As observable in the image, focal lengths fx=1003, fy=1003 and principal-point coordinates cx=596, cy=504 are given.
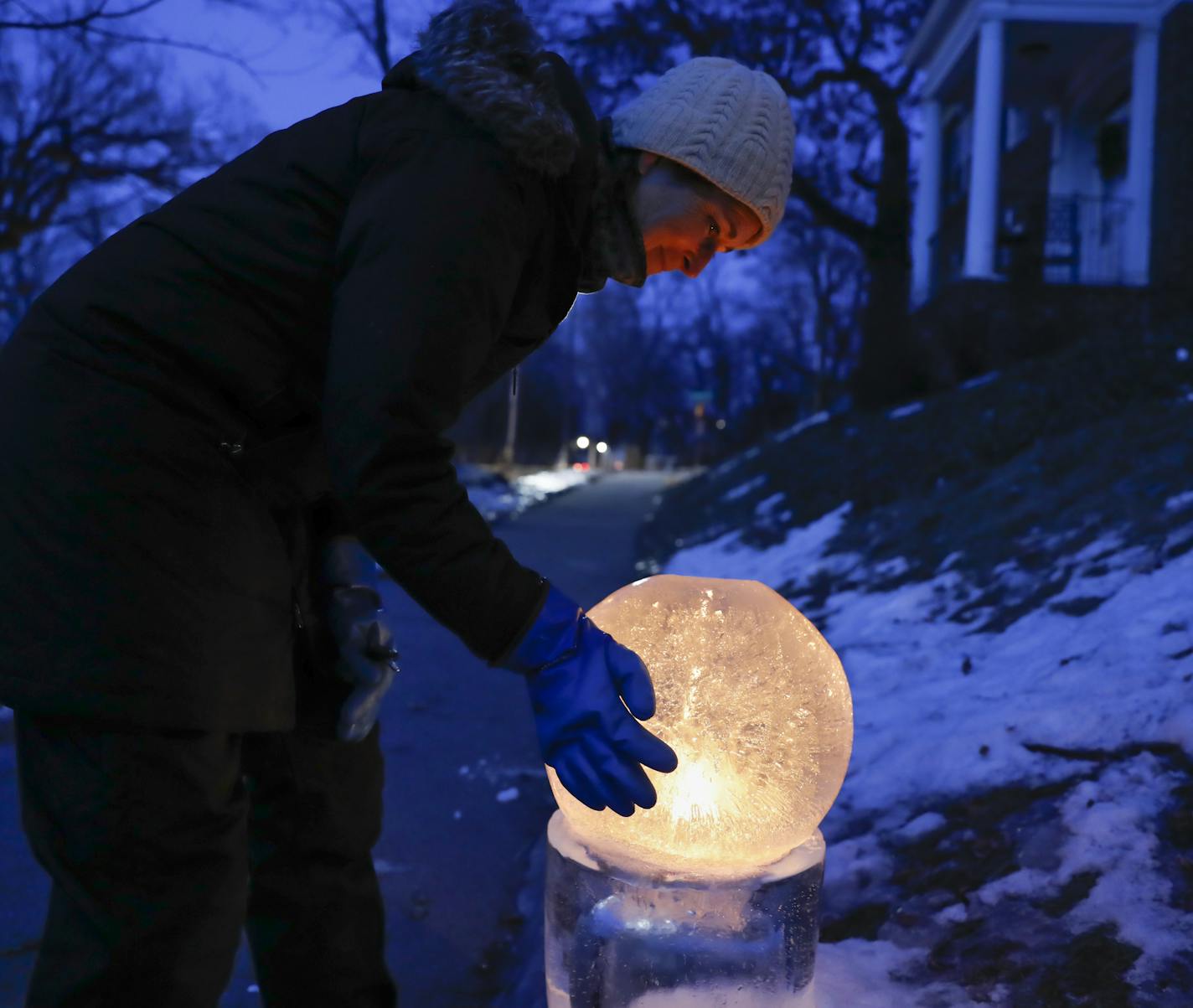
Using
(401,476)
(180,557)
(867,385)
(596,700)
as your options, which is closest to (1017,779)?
(596,700)

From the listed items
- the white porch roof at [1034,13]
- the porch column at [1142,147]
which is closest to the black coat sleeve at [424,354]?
the porch column at [1142,147]

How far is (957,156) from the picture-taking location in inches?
782

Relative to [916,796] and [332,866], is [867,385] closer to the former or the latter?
[916,796]

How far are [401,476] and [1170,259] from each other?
13.9m

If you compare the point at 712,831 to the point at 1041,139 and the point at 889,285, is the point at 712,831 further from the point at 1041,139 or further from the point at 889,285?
the point at 1041,139

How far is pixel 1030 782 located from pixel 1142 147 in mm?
13529

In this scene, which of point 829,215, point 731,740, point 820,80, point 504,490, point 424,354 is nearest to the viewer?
point 424,354

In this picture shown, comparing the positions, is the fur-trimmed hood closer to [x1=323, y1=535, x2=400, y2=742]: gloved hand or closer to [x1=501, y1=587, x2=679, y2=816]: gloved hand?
[x1=501, y1=587, x2=679, y2=816]: gloved hand

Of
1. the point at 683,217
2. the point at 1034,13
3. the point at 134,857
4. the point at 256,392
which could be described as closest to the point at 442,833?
the point at 134,857

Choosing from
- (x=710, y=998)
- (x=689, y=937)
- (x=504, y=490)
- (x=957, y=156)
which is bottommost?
(x=504, y=490)

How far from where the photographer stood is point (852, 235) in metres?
15.8

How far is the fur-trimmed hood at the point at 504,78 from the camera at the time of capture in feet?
4.79

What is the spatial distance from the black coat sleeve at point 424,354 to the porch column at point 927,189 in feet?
56.1

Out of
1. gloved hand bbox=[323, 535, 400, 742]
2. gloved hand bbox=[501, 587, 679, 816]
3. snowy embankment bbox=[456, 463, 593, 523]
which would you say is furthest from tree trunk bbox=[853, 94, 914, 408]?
gloved hand bbox=[501, 587, 679, 816]
